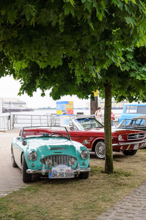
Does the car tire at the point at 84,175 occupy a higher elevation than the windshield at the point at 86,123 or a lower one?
lower

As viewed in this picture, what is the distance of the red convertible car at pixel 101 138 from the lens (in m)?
11.6

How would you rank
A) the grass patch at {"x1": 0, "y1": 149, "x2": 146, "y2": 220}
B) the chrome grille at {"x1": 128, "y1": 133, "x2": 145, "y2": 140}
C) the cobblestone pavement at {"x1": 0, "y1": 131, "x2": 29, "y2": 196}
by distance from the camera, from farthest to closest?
the chrome grille at {"x1": 128, "y1": 133, "x2": 145, "y2": 140} → the cobblestone pavement at {"x1": 0, "y1": 131, "x2": 29, "y2": 196} → the grass patch at {"x1": 0, "y1": 149, "x2": 146, "y2": 220}

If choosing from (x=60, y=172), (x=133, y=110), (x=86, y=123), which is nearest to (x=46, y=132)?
(x=60, y=172)

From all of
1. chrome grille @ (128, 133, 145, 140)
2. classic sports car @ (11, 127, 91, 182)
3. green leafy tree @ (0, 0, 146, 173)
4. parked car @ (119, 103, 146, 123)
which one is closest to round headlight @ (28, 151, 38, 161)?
classic sports car @ (11, 127, 91, 182)

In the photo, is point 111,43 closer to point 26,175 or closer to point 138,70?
point 138,70

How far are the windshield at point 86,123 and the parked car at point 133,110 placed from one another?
12.4 m

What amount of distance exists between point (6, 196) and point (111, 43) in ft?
11.6

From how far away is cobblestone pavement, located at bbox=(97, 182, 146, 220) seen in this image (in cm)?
518

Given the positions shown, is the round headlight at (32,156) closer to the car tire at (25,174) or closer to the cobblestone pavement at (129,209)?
the car tire at (25,174)

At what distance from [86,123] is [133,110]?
13505 millimetres

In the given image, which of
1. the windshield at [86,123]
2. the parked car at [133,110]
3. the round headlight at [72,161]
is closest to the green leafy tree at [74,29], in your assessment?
the round headlight at [72,161]

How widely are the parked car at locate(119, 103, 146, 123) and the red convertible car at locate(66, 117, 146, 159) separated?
42.2ft

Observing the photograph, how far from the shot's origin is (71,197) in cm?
664

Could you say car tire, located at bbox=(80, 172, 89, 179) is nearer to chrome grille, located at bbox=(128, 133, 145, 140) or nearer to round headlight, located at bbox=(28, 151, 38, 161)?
round headlight, located at bbox=(28, 151, 38, 161)
